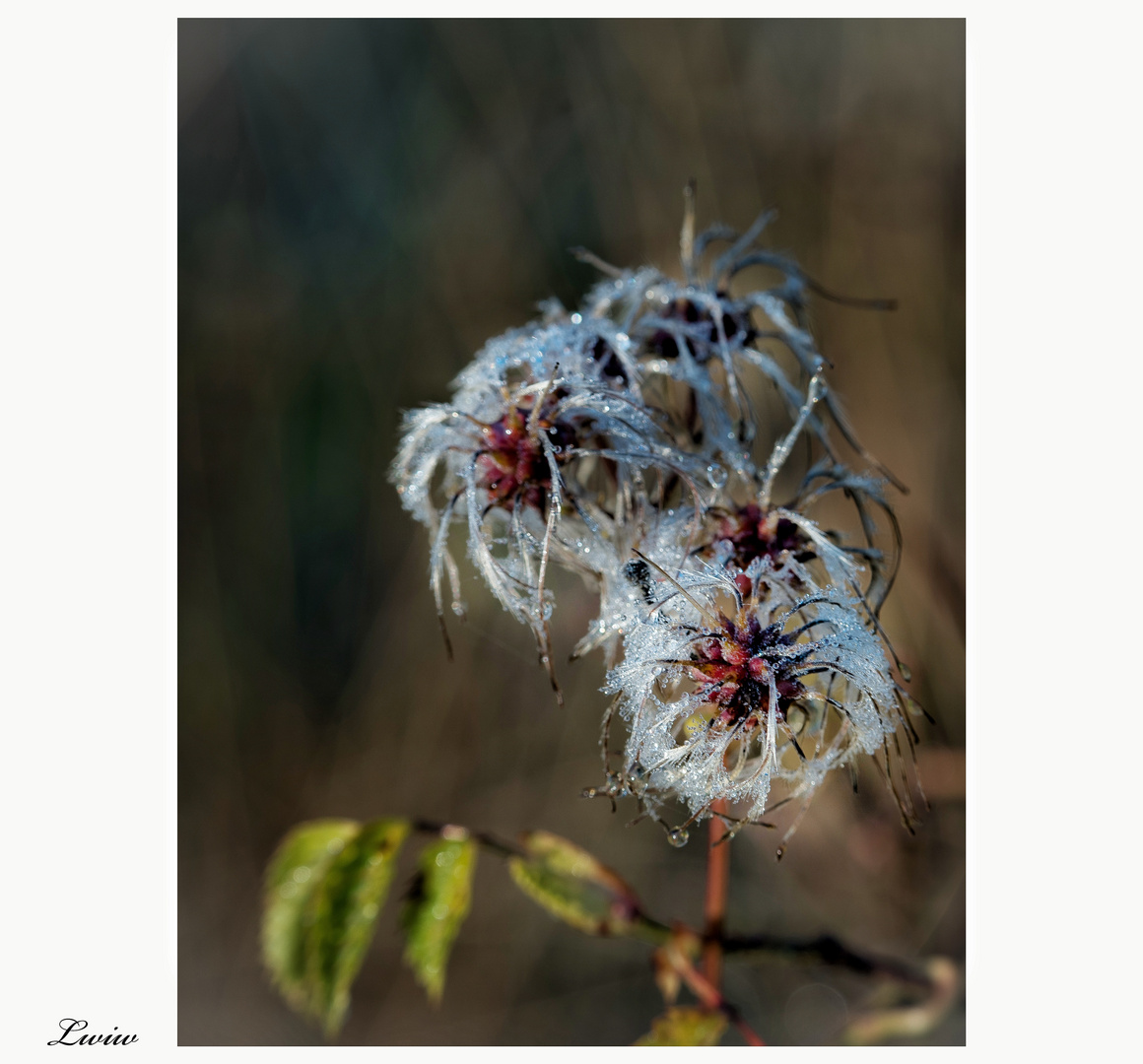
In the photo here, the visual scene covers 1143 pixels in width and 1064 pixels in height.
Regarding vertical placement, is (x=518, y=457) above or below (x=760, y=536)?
above

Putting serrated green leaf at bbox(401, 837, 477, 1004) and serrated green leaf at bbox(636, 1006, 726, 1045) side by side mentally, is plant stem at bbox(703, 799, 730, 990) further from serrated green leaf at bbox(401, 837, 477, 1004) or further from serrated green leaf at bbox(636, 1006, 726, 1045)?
serrated green leaf at bbox(401, 837, 477, 1004)

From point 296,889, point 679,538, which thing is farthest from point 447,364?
point 679,538

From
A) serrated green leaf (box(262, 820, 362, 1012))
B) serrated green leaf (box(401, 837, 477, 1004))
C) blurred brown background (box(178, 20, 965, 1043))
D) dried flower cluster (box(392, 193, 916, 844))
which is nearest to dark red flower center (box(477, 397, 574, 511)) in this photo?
dried flower cluster (box(392, 193, 916, 844))

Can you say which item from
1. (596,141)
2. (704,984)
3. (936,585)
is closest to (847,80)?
(596,141)

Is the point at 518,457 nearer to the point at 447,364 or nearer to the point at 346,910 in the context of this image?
the point at 346,910

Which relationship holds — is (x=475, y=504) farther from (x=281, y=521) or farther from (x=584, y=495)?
(x=281, y=521)
